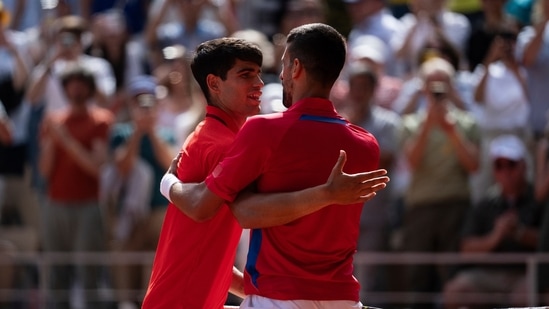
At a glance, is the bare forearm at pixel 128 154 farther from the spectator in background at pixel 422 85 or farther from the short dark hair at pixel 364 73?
the spectator in background at pixel 422 85

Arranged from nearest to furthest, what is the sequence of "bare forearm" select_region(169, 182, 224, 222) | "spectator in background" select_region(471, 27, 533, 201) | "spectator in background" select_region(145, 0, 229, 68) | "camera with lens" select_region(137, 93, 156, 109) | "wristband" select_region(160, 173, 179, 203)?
"bare forearm" select_region(169, 182, 224, 222) < "wristband" select_region(160, 173, 179, 203) < "spectator in background" select_region(471, 27, 533, 201) < "camera with lens" select_region(137, 93, 156, 109) < "spectator in background" select_region(145, 0, 229, 68)

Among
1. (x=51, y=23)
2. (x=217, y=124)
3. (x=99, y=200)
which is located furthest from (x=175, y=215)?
(x=51, y=23)

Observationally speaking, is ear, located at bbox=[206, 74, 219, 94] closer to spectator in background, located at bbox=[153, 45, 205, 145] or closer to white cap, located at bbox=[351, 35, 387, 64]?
white cap, located at bbox=[351, 35, 387, 64]

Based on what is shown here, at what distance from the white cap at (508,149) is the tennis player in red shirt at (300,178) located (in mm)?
5003

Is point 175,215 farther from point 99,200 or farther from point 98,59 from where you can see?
point 98,59

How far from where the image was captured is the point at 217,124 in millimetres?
5090

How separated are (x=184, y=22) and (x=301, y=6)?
4.79 feet

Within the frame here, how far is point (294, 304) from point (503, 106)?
19.5 feet

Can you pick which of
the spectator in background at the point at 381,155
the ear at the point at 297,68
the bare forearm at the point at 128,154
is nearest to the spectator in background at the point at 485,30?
the spectator in background at the point at 381,155

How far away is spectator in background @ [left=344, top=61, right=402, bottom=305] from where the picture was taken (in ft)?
32.9

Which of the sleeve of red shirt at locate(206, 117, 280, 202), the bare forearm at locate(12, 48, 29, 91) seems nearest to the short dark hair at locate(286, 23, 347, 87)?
the sleeve of red shirt at locate(206, 117, 280, 202)

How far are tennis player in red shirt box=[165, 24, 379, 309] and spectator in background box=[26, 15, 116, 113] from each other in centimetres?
712

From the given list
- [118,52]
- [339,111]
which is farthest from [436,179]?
[118,52]

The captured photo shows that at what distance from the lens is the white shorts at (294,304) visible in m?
4.67
